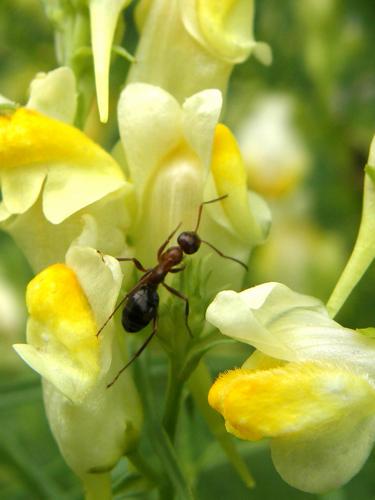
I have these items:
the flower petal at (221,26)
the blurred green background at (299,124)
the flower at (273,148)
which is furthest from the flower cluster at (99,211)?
the flower at (273,148)

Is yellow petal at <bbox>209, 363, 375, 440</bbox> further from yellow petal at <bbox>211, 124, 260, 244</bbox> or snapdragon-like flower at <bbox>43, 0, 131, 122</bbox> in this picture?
snapdragon-like flower at <bbox>43, 0, 131, 122</bbox>

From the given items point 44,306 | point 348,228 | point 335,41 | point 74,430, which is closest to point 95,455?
point 74,430

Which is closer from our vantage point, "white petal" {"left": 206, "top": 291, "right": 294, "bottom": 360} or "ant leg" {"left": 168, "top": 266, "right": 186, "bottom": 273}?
"white petal" {"left": 206, "top": 291, "right": 294, "bottom": 360}

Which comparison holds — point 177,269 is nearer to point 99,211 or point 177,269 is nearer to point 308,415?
point 99,211

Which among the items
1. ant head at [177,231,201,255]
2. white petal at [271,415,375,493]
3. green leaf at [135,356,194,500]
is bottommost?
green leaf at [135,356,194,500]

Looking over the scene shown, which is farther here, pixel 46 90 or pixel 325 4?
pixel 325 4

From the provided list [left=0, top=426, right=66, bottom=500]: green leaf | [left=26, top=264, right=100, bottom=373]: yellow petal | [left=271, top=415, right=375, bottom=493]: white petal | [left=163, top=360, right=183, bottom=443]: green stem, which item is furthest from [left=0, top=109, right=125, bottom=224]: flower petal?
[left=0, top=426, right=66, bottom=500]: green leaf

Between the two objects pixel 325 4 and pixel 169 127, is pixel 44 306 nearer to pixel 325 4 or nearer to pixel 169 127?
pixel 169 127
